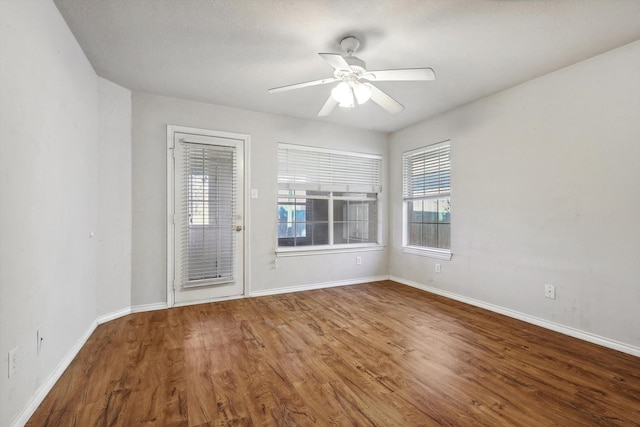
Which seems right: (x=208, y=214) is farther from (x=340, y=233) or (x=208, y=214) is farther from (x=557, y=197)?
(x=557, y=197)

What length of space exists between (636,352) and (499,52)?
267 cm

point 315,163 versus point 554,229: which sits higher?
point 315,163

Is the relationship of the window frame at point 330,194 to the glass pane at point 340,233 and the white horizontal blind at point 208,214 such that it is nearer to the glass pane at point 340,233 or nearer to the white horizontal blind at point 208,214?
the glass pane at point 340,233

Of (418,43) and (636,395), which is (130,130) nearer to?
(418,43)

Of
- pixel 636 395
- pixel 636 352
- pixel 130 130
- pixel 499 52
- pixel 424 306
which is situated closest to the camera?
pixel 636 395

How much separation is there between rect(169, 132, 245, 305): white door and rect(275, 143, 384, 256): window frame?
0.61m

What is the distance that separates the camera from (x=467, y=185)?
3.71 m

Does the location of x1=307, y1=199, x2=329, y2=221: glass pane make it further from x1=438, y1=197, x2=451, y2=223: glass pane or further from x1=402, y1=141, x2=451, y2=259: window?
x1=438, y1=197, x2=451, y2=223: glass pane

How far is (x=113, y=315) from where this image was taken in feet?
10.2

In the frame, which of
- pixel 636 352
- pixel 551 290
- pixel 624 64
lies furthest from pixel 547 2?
pixel 636 352

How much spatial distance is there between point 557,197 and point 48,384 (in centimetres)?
434

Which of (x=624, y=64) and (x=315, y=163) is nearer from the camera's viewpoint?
(x=624, y=64)

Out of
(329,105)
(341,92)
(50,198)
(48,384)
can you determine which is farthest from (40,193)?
(329,105)

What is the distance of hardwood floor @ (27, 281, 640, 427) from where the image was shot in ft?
5.36
